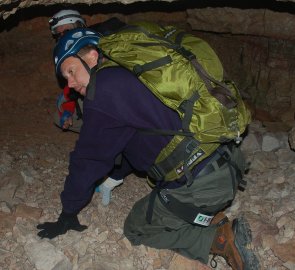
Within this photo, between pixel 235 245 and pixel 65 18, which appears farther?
pixel 65 18

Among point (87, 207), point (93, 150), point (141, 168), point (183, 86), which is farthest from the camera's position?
point (87, 207)

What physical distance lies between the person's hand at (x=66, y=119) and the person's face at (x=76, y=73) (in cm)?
165

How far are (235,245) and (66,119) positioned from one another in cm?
Answer: 247

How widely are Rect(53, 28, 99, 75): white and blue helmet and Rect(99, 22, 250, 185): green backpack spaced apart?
217 millimetres

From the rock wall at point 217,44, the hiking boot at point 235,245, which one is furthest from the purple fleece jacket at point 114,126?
the rock wall at point 217,44

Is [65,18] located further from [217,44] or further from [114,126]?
[217,44]

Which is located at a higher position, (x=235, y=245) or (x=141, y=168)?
(x=141, y=168)

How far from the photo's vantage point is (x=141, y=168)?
3.74 m

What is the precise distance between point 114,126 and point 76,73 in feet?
1.91

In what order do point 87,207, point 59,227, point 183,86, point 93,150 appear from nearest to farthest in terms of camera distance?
point 183,86 < point 93,150 < point 59,227 < point 87,207

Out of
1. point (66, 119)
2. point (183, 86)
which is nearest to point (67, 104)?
point (66, 119)

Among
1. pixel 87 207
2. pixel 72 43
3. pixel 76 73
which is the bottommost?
pixel 87 207

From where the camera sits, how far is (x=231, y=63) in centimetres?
624

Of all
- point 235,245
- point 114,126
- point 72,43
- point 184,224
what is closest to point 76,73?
point 72,43
